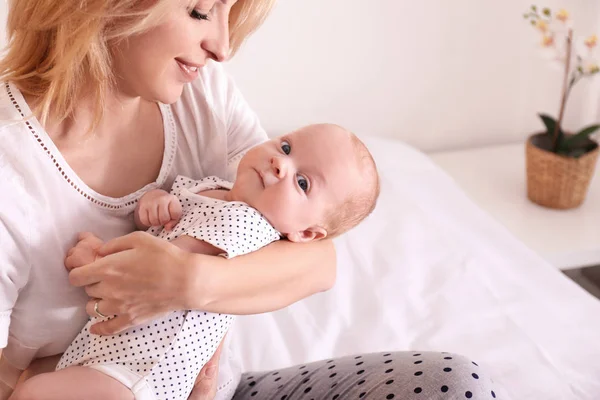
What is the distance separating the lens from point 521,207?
2.26 m

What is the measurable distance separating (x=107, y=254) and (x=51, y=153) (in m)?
0.18

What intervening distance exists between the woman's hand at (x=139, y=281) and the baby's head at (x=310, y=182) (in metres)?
0.19

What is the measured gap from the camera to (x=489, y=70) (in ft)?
8.19

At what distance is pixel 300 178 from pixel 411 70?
1367 millimetres

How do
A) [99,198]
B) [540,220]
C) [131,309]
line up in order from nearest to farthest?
1. [131,309]
2. [99,198]
3. [540,220]

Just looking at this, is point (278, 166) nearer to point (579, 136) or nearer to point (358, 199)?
point (358, 199)

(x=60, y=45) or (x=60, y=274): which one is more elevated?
(x=60, y=45)

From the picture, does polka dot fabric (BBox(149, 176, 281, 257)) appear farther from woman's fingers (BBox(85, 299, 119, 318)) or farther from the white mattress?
the white mattress

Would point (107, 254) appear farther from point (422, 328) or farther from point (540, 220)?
point (540, 220)

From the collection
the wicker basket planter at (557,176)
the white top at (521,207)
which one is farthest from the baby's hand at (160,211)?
the wicker basket planter at (557,176)

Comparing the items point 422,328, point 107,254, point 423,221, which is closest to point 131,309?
point 107,254

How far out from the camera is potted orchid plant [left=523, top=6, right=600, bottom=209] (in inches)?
85.4

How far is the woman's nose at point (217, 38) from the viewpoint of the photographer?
1063mm

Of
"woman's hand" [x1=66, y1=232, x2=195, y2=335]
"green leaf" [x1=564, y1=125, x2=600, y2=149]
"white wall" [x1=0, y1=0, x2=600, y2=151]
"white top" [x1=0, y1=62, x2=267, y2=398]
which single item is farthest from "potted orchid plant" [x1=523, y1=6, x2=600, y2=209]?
"woman's hand" [x1=66, y1=232, x2=195, y2=335]
